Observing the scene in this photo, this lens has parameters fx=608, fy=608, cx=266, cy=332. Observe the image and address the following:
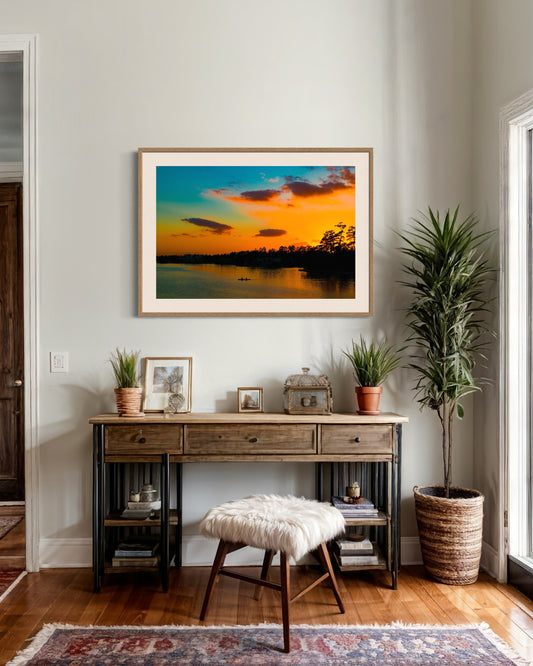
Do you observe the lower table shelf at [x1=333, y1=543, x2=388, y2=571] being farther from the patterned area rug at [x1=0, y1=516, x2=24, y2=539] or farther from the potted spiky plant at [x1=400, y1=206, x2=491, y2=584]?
the patterned area rug at [x1=0, y1=516, x2=24, y2=539]

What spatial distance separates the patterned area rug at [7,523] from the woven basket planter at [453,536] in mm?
2510

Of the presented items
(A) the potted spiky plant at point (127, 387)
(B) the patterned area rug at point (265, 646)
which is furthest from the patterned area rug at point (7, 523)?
(B) the patterned area rug at point (265, 646)

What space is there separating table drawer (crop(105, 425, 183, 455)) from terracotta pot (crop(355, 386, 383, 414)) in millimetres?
878

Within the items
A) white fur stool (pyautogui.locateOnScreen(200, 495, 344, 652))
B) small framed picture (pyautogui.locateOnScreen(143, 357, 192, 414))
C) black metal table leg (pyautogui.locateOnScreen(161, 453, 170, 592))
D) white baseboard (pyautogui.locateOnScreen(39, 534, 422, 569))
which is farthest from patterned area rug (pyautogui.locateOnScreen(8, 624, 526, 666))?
small framed picture (pyautogui.locateOnScreen(143, 357, 192, 414))

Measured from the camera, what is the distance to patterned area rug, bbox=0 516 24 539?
3.75m

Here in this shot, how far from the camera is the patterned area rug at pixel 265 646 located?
6.99ft

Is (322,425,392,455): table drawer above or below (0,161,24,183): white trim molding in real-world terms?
below

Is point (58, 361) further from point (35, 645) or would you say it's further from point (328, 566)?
point (328, 566)

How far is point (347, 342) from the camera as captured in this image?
3.16 metres

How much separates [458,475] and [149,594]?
165cm

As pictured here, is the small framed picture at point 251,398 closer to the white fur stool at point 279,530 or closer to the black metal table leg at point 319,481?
the black metal table leg at point 319,481

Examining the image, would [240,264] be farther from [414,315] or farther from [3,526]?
[3,526]

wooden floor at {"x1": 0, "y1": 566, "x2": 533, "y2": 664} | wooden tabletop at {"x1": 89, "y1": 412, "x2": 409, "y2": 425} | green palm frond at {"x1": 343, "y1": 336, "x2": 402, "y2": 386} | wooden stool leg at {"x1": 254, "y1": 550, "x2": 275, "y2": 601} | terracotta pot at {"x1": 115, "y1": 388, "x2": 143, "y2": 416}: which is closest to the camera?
wooden floor at {"x1": 0, "y1": 566, "x2": 533, "y2": 664}

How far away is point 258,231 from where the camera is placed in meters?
3.14
